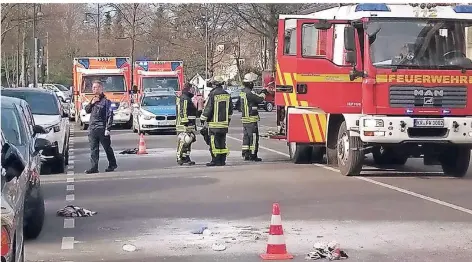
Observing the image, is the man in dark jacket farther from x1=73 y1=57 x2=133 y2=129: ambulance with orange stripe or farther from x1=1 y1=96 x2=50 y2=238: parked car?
x1=73 y1=57 x2=133 y2=129: ambulance with orange stripe

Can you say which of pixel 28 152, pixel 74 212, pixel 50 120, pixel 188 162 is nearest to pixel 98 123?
pixel 50 120

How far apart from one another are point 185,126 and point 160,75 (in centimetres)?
1743

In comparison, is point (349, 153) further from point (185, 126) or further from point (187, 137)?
point (185, 126)

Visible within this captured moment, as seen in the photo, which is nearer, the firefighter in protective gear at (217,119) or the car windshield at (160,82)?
the firefighter in protective gear at (217,119)

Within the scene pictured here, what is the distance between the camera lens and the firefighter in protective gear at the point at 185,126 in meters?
17.8

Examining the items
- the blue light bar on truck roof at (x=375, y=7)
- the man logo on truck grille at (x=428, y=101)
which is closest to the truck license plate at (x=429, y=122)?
the man logo on truck grille at (x=428, y=101)

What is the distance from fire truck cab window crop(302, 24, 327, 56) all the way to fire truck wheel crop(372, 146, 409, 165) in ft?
7.19

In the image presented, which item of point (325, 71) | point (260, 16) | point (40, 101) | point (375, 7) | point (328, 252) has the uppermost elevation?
point (260, 16)

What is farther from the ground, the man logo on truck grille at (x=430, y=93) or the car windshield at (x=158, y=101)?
the man logo on truck grille at (x=430, y=93)

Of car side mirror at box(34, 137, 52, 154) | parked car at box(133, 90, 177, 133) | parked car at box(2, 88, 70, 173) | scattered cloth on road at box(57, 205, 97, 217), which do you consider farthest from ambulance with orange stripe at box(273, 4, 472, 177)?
parked car at box(133, 90, 177, 133)

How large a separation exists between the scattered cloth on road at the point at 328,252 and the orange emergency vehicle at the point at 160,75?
2650 cm

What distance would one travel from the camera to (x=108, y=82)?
33.4m

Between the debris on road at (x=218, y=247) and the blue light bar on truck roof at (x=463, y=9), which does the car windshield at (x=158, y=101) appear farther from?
the debris on road at (x=218, y=247)

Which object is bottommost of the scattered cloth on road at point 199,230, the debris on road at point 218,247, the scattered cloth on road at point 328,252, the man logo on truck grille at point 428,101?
the scattered cloth on road at point 199,230
